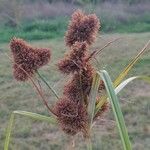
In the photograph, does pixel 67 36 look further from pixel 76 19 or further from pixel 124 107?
pixel 124 107

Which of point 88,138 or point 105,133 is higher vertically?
point 88,138

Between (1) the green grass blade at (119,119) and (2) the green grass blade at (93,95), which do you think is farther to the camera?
(2) the green grass blade at (93,95)

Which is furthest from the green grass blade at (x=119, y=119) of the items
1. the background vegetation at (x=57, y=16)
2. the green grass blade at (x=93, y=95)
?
the background vegetation at (x=57, y=16)

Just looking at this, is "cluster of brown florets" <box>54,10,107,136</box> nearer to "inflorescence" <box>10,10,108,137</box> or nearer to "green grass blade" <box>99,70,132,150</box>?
"inflorescence" <box>10,10,108,137</box>

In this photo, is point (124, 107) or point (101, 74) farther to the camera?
point (124, 107)

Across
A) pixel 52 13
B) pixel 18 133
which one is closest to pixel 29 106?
pixel 18 133

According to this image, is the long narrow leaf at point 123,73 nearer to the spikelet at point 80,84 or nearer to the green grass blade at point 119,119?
the spikelet at point 80,84

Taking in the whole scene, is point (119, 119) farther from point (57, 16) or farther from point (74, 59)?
point (57, 16)
